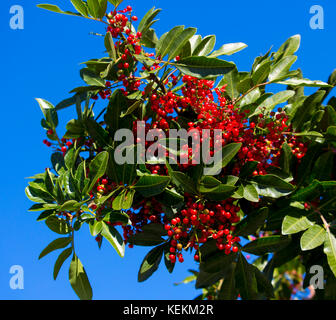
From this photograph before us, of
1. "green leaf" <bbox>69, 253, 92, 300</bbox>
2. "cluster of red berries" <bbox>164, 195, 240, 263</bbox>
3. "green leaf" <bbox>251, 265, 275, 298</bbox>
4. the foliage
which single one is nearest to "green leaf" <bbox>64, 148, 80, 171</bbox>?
the foliage

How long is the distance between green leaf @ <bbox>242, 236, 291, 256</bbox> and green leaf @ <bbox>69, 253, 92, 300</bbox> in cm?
82

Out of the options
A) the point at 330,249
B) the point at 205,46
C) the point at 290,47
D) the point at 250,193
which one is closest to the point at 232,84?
the point at 205,46

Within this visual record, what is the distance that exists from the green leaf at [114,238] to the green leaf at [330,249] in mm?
982

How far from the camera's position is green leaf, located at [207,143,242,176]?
1880 mm

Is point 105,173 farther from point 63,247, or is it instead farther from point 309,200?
point 309,200

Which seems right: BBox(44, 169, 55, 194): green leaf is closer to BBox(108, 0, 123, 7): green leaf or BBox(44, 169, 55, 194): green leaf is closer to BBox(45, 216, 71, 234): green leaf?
BBox(45, 216, 71, 234): green leaf

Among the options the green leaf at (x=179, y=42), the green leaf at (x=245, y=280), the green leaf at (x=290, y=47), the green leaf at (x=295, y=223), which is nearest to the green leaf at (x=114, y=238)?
the green leaf at (x=245, y=280)

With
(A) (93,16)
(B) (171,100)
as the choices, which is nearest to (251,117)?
(B) (171,100)

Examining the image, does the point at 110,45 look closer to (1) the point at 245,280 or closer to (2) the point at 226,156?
(2) the point at 226,156

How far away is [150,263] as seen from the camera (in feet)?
7.04

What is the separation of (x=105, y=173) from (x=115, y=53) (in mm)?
586

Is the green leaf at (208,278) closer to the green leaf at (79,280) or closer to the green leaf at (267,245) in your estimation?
the green leaf at (267,245)

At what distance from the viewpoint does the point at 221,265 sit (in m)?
2.09

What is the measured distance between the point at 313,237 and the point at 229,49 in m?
1.05
